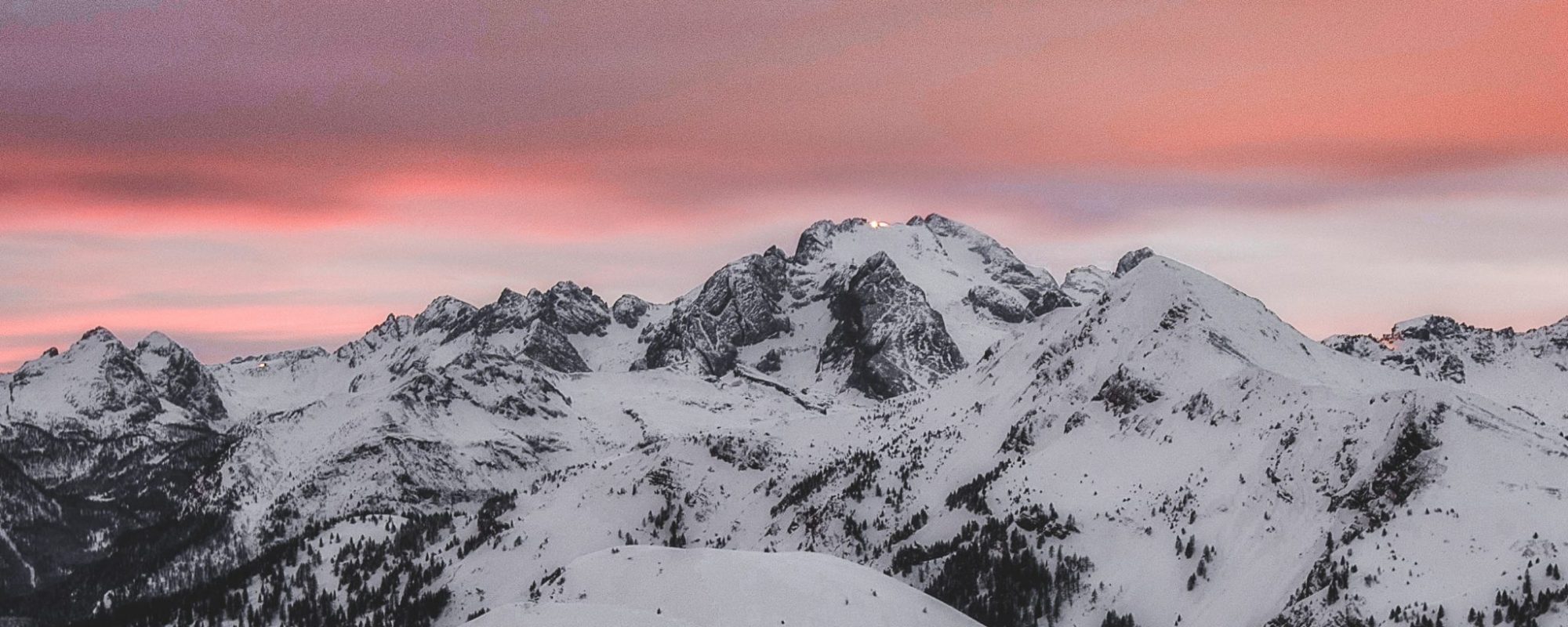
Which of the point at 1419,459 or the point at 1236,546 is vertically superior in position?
the point at 1419,459

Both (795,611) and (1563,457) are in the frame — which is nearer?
(795,611)

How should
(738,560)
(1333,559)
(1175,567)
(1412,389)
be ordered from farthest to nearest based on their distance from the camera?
(1175,567) → (1412,389) → (1333,559) → (738,560)

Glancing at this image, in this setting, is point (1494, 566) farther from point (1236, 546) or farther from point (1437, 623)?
point (1236, 546)

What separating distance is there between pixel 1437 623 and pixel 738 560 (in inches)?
2849

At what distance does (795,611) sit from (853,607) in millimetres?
7780

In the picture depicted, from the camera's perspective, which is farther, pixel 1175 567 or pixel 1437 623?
pixel 1175 567

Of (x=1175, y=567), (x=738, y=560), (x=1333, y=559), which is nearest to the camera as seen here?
(x=738, y=560)

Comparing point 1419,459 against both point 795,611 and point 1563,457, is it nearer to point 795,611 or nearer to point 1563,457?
point 1563,457

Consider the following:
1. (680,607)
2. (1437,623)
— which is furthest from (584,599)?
(1437,623)

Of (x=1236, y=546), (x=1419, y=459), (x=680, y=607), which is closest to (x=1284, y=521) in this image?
(x=1236, y=546)

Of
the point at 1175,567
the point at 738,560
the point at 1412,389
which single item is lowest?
the point at 1175,567

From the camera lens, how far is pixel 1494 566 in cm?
14650

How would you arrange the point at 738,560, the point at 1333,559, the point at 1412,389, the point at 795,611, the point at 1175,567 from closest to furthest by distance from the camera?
the point at 795,611
the point at 738,560
the point at 1333,559
the point at 1412,389
the point at 1175,567

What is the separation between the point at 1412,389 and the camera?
186125 mm
